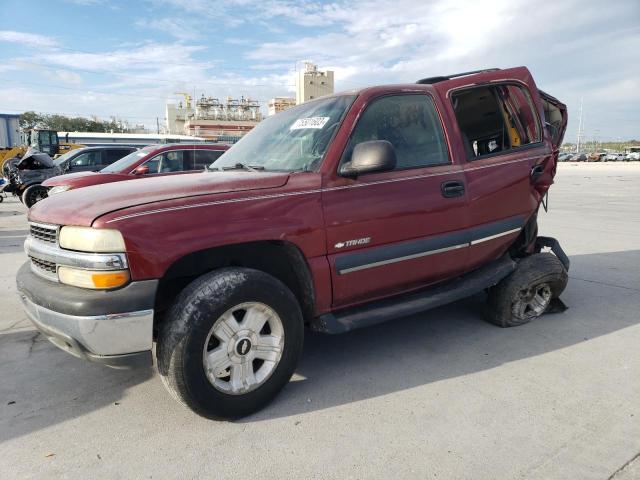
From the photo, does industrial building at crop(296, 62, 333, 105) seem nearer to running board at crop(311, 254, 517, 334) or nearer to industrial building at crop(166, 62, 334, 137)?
industrial building at crop(166, 62, 334, 137)

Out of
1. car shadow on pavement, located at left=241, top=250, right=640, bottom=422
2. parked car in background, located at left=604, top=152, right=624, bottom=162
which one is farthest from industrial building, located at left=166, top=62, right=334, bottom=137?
car shadow on pavement, located at left=241, top=250, right=640, bottom=422

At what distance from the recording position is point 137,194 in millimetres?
2553

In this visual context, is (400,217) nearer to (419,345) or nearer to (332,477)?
(419,345)

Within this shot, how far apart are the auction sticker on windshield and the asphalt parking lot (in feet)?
5.51

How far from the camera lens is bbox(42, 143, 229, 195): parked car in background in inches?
329

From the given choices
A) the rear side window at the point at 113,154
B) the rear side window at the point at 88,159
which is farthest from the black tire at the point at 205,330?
the rear side window at the point at 88,159

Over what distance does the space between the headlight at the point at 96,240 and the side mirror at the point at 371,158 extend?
4.46 feet

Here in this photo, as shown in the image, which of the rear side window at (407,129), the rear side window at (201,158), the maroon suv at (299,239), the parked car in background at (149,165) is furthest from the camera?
the rear side window at (201,158)

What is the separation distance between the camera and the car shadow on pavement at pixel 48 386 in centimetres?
265

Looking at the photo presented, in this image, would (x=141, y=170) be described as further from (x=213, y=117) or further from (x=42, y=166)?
(x=213, y=117)

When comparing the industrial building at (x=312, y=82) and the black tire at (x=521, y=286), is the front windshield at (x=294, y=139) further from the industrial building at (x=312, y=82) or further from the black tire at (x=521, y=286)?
the industrial building at (x=312, y=82)

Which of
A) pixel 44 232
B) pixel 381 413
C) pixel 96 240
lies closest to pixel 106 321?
pixel 96 240

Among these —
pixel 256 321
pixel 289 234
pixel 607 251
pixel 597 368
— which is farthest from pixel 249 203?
pixel 607 251

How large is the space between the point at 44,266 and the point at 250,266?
1.18 meters
